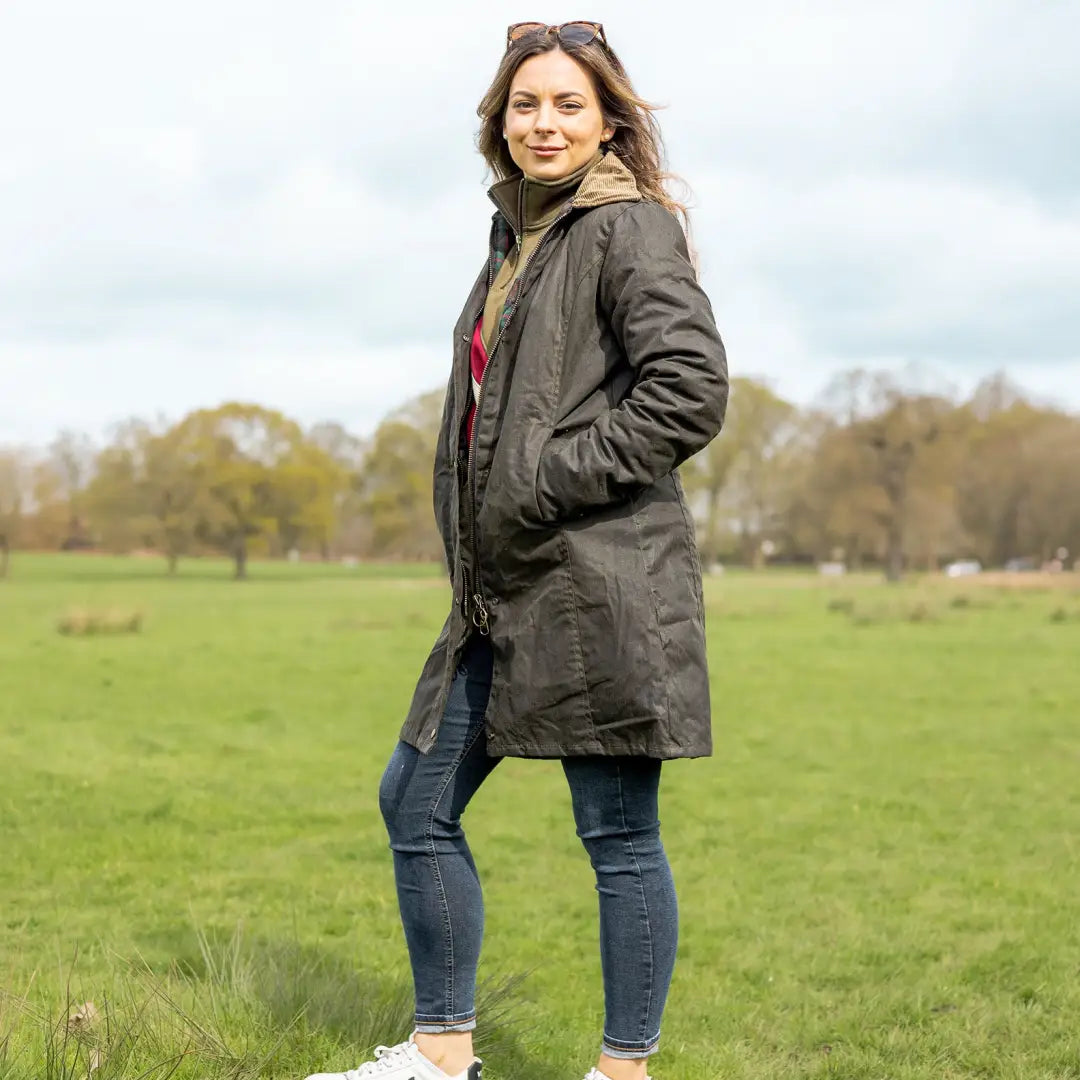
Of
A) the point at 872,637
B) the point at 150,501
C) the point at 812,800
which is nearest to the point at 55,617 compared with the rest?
the point at 872,637

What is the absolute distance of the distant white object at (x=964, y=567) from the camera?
61000 mm

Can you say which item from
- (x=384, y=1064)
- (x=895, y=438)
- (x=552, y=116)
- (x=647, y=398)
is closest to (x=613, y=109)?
(x=552, y=116)

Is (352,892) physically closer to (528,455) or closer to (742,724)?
(528,455)

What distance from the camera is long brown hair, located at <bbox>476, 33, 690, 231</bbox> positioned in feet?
10.4

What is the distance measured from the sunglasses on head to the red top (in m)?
0.67

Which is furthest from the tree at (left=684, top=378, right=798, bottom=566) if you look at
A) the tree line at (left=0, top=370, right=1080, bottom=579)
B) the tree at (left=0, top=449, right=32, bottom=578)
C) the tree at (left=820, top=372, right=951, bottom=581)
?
the tree at (left=0, top=449, right=32, bottom=578)

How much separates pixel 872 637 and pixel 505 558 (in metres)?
23.1

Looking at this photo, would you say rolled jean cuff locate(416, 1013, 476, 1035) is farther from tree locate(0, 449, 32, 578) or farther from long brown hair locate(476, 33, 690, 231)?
tree locate(0, 449, 32, 578)

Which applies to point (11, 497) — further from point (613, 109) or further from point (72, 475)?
point (613, 109)

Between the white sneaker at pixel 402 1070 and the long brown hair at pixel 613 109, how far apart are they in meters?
2.03

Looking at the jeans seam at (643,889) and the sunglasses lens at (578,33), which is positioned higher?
the sunglasses lens at (578,33)

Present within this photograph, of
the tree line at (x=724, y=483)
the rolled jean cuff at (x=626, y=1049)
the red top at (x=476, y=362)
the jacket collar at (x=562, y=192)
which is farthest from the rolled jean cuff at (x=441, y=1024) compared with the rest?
the tree line at (x=724, y=483)

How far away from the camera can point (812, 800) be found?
31.6 ft

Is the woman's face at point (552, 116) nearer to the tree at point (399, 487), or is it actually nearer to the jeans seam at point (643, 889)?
the jeans seam at point (643, 889)
